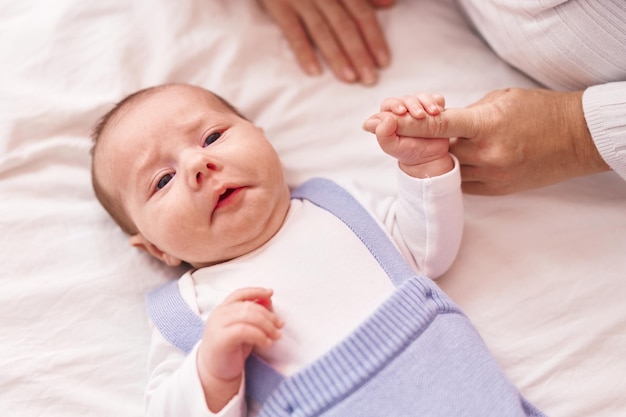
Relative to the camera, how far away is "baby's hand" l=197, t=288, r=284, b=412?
3.06 feet

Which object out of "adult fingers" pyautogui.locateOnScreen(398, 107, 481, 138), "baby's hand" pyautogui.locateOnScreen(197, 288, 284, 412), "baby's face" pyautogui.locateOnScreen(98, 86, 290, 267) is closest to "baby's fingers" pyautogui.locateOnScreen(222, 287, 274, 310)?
"baby's hand" pyautogui.locateOnScreen(197, 288, 284, 412)

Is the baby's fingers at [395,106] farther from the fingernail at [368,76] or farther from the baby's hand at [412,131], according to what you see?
the fingernail at [368,76]

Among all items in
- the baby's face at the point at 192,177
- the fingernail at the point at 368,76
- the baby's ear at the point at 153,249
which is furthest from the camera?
the fingernail at the point at 368,76

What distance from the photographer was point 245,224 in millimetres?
1060

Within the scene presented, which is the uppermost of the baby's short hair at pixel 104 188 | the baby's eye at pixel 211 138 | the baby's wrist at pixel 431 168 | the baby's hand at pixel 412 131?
the baby's hand at pixel 412 131

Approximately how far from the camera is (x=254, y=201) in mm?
1063

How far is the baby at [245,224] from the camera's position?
3.34 ft

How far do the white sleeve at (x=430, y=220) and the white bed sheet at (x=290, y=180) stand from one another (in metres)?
0.08

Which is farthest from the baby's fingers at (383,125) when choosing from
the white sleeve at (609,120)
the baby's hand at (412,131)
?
the white sleeve at (609,120)

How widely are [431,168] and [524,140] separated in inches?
6.8

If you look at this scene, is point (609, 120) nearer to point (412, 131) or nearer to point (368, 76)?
point (412, 131)

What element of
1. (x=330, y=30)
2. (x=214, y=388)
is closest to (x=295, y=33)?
(x=330, y=30)

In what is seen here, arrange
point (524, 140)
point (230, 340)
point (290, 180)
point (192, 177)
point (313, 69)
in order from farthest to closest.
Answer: point (313, 69) → point (290, 180) → point (524, 140) → point (192, 177) → point (230, 340)

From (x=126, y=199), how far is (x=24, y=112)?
31 centimetres
